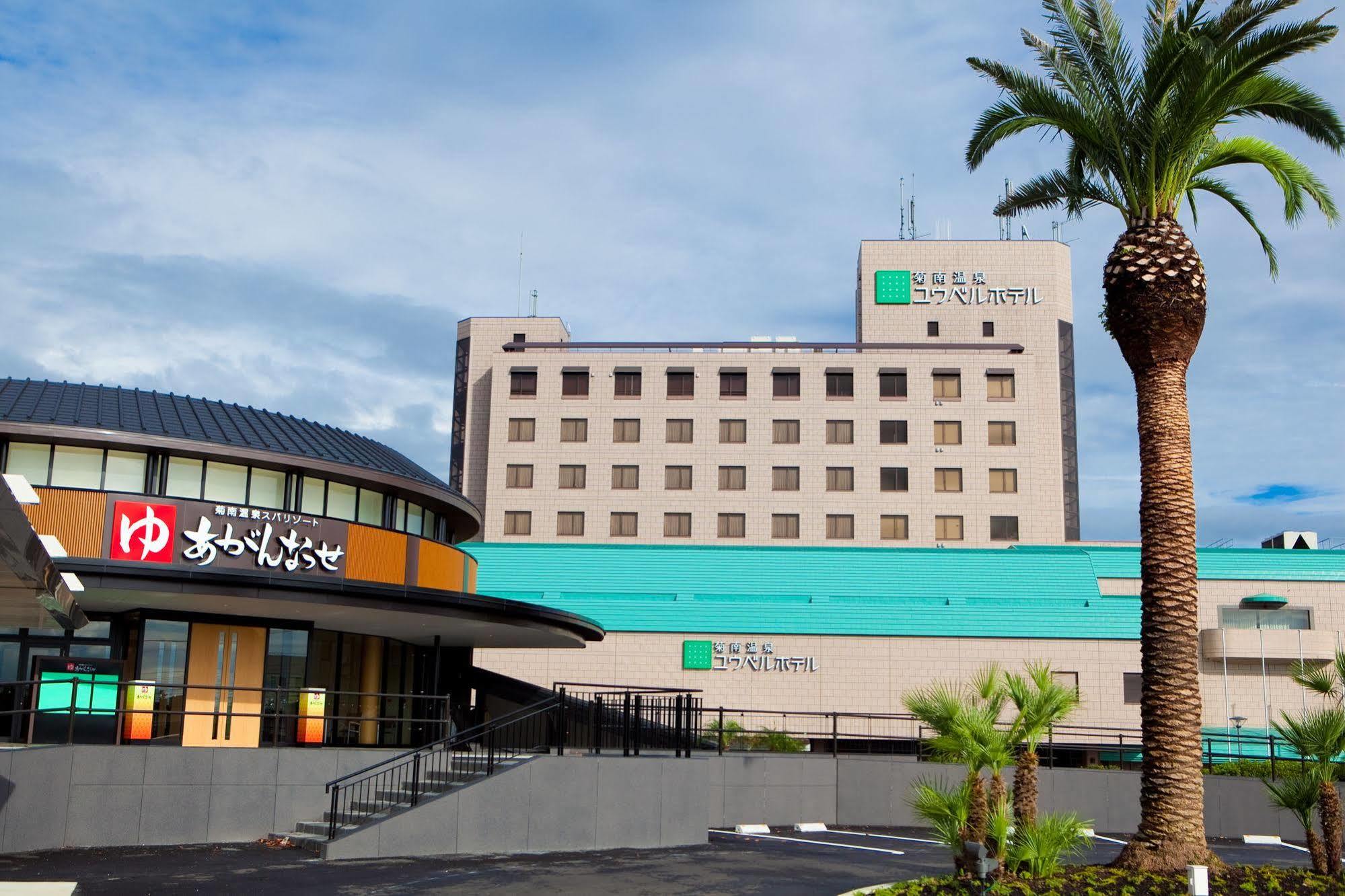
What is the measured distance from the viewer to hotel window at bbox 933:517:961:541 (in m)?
70.2

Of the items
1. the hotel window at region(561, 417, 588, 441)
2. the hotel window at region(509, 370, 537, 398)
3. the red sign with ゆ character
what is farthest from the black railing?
the hotel window at region(509, 370, 537, 398)

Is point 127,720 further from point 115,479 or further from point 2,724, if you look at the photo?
point 115,479

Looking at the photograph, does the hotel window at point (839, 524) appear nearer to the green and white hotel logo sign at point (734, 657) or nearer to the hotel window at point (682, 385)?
the hotel window at point (682, 385)

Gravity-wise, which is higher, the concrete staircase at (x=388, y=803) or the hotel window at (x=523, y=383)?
the hotel window at (x=523, y=383)

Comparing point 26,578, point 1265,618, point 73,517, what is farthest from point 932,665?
point 26,578

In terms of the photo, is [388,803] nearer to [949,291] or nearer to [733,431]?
[733,431]

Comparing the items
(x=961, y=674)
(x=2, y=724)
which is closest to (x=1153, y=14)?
(x=2, y=724)

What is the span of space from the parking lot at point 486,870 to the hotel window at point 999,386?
165ft

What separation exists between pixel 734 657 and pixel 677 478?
2323cm

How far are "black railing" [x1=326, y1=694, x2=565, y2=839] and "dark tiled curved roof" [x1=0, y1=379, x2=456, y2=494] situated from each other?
25.9 feet

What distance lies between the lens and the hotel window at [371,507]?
29203mm

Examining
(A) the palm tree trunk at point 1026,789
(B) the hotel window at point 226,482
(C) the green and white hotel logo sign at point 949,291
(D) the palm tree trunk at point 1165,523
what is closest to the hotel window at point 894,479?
(C) the green and white hotel logo sign at point 949,291

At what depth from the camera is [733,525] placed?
71.6 metres

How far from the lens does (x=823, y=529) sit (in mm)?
71125
